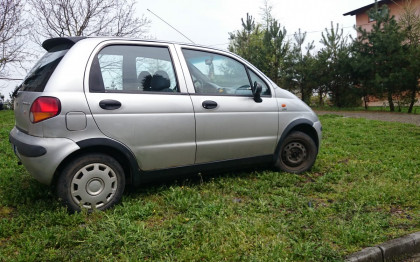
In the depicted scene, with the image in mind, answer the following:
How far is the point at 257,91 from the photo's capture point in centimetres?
420

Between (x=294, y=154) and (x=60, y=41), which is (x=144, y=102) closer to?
(x=60, y=41)

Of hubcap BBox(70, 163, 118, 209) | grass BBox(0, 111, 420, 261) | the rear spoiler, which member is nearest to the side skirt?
grass BBox(0, 111, 420, 261)

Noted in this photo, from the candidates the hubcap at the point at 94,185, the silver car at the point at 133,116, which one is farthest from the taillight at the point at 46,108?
the hubcap at the point at 94,185

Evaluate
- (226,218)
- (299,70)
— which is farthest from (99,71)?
(299,70)

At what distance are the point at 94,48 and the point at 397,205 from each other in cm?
350

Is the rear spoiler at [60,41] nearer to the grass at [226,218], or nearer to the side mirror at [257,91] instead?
the grass at [226,218]

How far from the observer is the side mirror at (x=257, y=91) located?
4199 millimetres

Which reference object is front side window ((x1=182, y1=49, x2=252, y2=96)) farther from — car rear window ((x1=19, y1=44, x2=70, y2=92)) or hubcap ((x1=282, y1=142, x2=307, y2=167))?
car rear window ((x1=19, y1=44, x2=70, y2=92))

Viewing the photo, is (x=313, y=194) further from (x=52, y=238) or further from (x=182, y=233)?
(x=52, y=238)

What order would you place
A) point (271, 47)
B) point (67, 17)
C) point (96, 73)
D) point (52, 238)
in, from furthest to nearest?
1. point (271, 47)
2. point (67, 17)
3. point (96, 73)
4. point (52, 238)

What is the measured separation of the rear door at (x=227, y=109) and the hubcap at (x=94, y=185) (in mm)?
1021

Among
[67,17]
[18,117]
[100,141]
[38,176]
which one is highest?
[67,17]

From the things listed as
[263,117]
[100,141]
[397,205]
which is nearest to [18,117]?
[100,141]

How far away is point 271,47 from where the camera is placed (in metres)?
18.7
